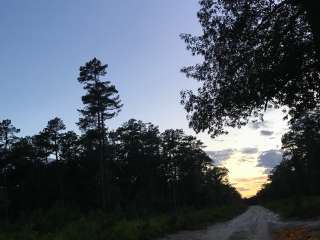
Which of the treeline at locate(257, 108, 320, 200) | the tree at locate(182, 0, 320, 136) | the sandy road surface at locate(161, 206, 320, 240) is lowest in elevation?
the sandy road surface at locate(161, 206, 320, 240)

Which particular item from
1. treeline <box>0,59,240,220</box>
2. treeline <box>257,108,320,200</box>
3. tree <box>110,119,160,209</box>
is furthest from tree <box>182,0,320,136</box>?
tree <box>110,119,160,209</box>

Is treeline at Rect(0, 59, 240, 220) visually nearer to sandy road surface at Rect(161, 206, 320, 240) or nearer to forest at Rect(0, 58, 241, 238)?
forest at Rect(0, 58, 241, 238)

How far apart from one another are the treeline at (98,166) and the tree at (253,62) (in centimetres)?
3953

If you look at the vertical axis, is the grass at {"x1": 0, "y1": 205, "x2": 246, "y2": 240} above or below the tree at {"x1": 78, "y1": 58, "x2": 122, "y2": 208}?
below

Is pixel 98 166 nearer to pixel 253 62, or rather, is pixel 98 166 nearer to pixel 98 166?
pixel 98 166

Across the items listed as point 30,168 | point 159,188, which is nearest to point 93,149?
point 30,168

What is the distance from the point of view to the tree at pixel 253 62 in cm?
1719

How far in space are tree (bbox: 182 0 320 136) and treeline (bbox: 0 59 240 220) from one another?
130 ft

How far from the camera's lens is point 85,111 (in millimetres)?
61844

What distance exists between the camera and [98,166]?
94.6m

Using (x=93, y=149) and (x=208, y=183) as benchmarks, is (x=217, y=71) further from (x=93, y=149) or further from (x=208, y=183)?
(x=208, y=183)

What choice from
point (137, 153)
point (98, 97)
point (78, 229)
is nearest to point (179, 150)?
point (137, 153)

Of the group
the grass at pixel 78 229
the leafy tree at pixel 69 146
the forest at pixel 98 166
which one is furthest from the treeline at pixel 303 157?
the grass at pixel 78 229

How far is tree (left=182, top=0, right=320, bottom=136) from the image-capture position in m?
17.2
